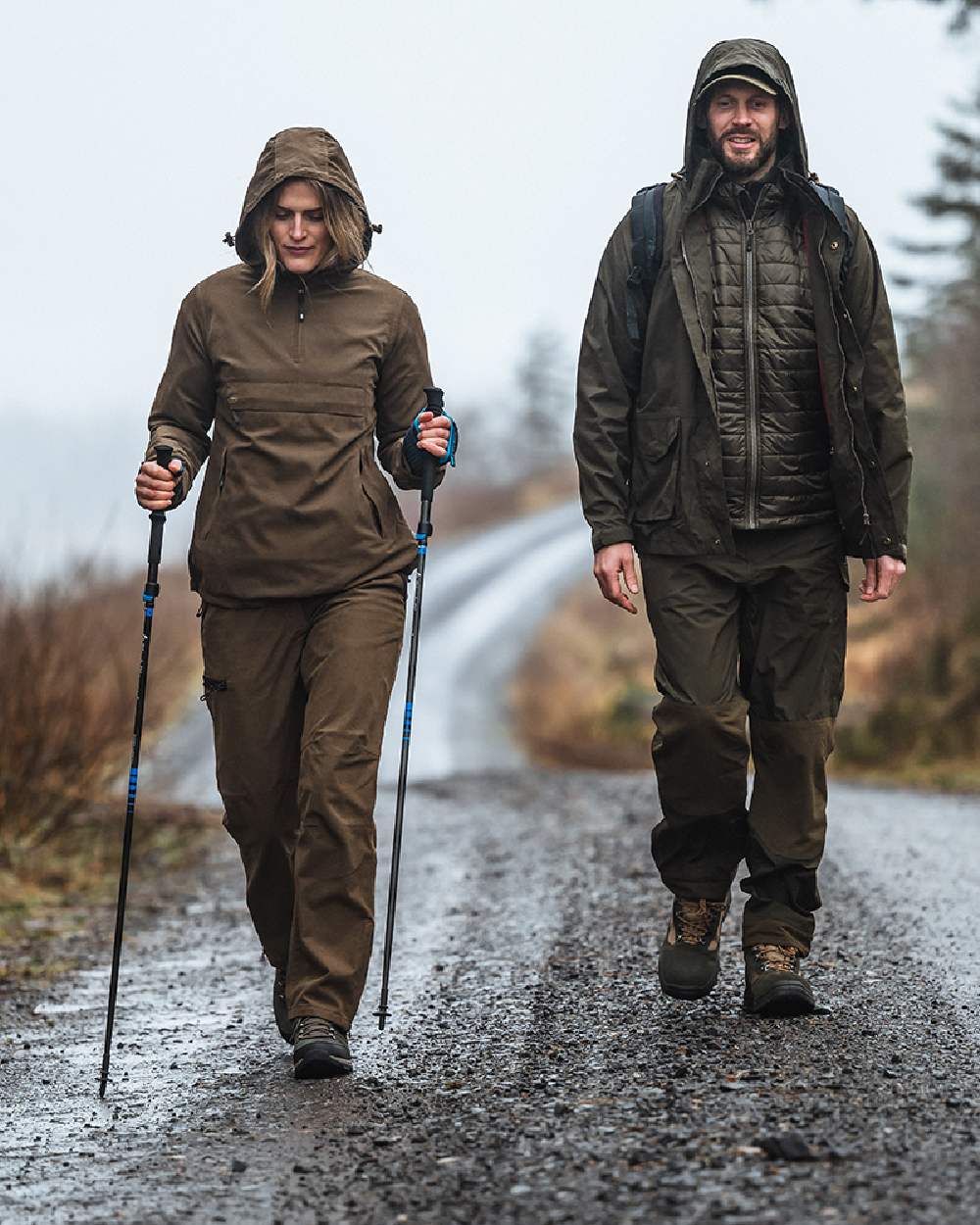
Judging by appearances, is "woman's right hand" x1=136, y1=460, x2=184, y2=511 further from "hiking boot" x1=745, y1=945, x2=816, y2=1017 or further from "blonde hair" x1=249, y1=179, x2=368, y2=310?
"hiking boot" x1=745, y1=945, x2=816, y2=1017

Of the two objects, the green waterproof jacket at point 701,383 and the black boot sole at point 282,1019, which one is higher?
the green waterproof jacket at point 701,383

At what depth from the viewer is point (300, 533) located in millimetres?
4801

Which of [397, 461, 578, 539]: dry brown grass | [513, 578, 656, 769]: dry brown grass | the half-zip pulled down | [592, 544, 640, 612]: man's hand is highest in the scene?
[397, 461, 578, 539]: dry brown grass

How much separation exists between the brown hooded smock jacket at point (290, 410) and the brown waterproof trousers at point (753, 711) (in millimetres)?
812

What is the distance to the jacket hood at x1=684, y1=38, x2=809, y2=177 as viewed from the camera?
4918mm

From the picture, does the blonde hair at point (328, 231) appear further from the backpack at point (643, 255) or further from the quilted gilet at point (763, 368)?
the quilted gilet at point (763, 368)

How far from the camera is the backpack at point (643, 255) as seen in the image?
195 inches

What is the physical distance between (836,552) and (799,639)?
26cm

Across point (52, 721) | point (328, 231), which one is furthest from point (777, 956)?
point (52, 721)

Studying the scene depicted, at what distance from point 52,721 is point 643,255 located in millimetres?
5394

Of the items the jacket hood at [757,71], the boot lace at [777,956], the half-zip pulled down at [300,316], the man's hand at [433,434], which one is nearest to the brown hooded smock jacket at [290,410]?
the half-zip pulled down at [300,316]

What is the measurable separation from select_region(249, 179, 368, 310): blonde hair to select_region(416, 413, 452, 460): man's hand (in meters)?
0.47

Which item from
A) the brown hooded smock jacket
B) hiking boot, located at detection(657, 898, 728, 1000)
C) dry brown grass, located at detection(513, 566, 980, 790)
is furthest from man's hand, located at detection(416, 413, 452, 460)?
dry brown grass, located at detection(513, 566, 980, 790)

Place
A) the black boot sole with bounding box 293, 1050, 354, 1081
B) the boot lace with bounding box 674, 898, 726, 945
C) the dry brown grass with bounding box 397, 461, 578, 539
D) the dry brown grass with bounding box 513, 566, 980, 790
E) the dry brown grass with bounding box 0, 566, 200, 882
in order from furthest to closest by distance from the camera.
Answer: the dry brown grass with bounding box 397, 461, 578, 539 < the dry brown grass with bounding box 513, 566, 980, 790 < the dry brown grass with bounding box 0, 566, 200, 882 < the boot lace with bounding box 674, 898, 726, 945 < the black boot sole with bounding box 293, 1050, 354, 1081
